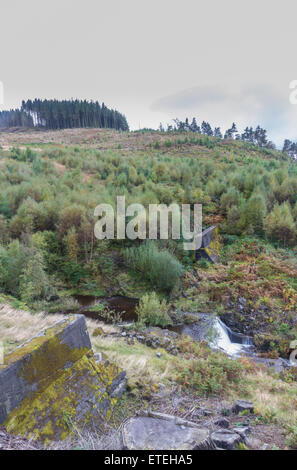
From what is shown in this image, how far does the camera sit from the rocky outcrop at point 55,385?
2.48 metres

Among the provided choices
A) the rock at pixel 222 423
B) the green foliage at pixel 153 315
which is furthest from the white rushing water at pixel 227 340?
the rock at pixel 222 423

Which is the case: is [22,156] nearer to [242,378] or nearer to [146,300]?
[146,300]

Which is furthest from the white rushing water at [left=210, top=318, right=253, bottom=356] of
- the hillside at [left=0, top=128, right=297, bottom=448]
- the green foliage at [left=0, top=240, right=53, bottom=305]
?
the green foliage at [left=0, top=240, right=53, bottom=305]

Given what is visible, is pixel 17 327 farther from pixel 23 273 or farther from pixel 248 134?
pixel 248 134

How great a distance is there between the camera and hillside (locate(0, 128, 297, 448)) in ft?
14.8

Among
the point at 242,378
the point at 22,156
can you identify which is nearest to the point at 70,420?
the point at 242,378

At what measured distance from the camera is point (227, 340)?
9.48m

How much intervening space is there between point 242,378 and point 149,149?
115ft

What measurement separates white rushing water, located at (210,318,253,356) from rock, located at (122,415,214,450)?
639 cm

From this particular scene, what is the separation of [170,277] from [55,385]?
28.5ft

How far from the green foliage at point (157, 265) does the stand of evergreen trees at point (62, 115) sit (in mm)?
59698

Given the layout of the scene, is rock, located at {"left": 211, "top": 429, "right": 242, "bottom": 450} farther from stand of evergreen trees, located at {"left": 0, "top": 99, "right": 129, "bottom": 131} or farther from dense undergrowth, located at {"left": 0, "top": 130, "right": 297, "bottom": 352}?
stand of evergreen trees, located at {"left": 0, "top": 99, "right": 129, "bottom": 131}

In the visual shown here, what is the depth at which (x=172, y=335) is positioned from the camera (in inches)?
335

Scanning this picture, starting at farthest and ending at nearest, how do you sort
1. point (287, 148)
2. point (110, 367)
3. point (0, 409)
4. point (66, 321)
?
1. point (287, 148)
2. point (110, 367)
3. point (66, 321)
4. point (0, 409)
